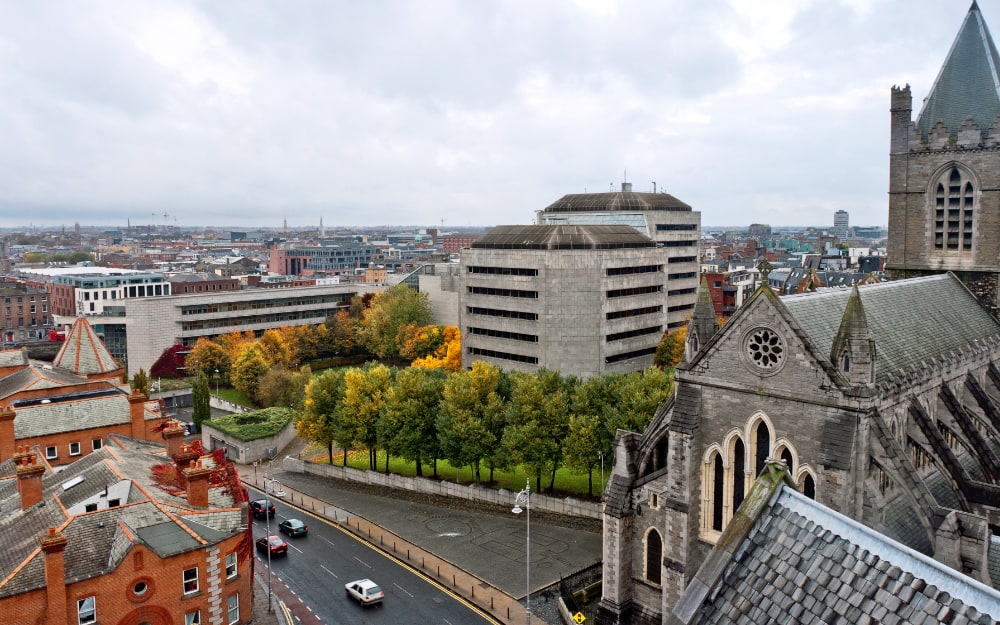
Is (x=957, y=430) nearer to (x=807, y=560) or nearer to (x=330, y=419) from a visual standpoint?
(x=807, y=560)

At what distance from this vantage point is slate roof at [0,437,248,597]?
33375 mm

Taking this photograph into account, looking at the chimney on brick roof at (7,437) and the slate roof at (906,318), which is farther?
the chimney on brick roof at (7,437)

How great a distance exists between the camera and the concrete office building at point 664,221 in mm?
131750

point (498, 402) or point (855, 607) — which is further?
point (498, 402)

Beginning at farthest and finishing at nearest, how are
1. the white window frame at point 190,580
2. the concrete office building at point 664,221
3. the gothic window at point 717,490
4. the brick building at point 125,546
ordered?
the concrete office building at point 664,221, the gothic window at point 717,490, the white window frame at point 190,580, the brick building at point 125,546

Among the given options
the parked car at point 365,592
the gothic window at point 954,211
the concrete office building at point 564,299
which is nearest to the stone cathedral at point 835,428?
the gothic window at point 954,211

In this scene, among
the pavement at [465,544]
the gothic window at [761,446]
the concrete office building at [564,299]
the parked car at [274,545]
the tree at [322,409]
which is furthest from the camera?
the concrete office building at [564,299]

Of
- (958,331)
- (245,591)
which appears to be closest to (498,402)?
(245,591)

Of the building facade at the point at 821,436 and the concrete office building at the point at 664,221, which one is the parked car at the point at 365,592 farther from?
the concrete office building at the point at 664,221

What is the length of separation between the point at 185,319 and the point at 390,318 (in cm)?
3390

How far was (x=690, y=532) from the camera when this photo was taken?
120 feet

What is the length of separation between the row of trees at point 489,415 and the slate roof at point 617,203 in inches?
2874

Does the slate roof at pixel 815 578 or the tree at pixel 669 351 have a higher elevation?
the slate roof at pixel 815 578

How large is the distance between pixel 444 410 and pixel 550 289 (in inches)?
1644
